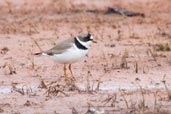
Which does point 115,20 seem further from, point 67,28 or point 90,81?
point 90,81

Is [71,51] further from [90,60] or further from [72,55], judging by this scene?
[90,60]

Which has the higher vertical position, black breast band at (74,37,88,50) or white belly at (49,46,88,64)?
black breast band at (74,37,88,50)

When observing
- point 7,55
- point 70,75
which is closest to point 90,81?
point 70,75

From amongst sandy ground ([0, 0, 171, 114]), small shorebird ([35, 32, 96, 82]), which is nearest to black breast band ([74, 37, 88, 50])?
small shorebird ([35, 32, 96, 82])

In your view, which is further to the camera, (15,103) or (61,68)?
(61,68)

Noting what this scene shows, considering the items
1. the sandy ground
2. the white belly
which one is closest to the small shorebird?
the white belly

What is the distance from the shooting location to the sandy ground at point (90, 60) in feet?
28.4

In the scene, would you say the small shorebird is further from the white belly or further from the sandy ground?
the sandy ground

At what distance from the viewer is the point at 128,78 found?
33.4 ft

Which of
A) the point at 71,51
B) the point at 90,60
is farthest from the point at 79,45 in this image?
the point at 90,60

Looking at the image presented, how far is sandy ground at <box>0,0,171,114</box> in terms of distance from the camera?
8664 millimetres

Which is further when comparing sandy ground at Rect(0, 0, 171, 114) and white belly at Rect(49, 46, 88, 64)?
white belly at Rect(49, 46, 88, 64)

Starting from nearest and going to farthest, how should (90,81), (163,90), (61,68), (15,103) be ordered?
(15,103) → (163,90) → (90,81) → (61,68)

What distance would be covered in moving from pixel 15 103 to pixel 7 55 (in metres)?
3.38
